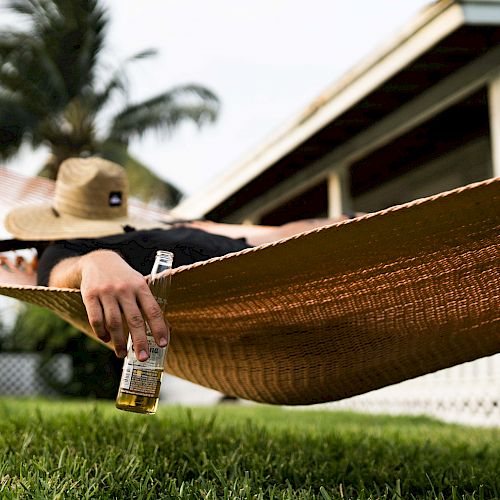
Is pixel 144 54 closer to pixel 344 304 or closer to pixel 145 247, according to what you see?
pixel 145 247

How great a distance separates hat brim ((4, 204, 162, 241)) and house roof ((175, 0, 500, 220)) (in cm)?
Answer: 273

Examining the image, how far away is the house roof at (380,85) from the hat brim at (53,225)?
8.94ft

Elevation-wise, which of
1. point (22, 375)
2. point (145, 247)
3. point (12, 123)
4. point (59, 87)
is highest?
point (59, 87)

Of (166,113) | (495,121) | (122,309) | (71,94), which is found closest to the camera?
(122,309)

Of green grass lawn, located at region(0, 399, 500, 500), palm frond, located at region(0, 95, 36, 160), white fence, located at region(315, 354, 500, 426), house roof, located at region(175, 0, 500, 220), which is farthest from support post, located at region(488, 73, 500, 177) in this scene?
palm frond, located at region(0, 95, 36, 160)

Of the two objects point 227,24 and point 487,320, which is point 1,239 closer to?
point 487,320

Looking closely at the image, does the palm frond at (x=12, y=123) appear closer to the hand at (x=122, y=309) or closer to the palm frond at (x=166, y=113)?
the palm frond at (x=166, y=113)

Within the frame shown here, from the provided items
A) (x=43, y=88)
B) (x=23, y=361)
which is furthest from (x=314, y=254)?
(x=43, y=88)

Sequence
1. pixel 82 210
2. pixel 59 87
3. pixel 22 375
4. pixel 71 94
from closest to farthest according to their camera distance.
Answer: pixel 82 210, pixel 22 375, pixel 59 87, pixel 71 94

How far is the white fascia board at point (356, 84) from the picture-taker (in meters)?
4.34

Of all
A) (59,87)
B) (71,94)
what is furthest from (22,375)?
(71,94)

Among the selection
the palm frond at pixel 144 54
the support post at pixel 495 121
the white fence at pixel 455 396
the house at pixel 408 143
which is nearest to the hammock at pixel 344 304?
the white fence at pixel 455 396

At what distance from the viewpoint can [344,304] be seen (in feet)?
4.98

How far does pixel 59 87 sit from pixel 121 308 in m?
13.3
